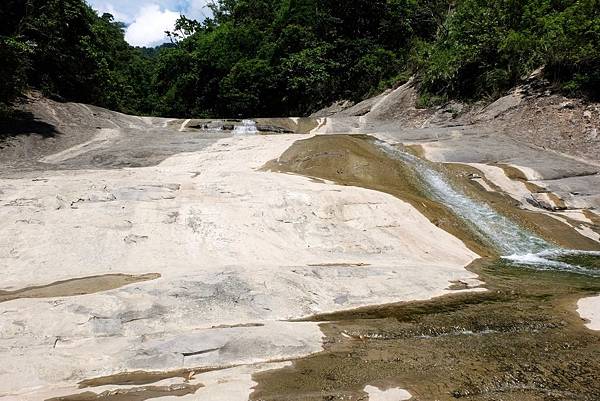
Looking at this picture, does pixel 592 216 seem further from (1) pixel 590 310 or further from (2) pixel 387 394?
(2) pixel 387 394

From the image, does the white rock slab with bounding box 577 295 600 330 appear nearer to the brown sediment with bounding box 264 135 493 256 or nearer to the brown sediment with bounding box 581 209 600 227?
the brown sediment with bounding box 264 135 493 256

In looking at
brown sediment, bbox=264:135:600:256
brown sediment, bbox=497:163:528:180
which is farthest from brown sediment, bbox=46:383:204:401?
brown sediment, bbox=497:163:528:180

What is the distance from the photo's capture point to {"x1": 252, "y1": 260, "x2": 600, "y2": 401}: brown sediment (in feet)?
15.1

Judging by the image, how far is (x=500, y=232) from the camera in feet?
42.3

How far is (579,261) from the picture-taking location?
1108 centimetres

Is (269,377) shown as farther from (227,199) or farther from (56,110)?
(56,110)

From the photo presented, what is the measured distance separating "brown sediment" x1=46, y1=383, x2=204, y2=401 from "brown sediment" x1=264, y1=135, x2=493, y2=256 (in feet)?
30.3

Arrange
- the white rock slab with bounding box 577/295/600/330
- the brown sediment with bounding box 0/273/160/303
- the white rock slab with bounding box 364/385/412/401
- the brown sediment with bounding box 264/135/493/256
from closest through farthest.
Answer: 1. the white rock slab with bounding box 364/385/412/401
2. the white rock slab with bounding box 577/295/600/330
3. the brown sediment with bounding box 0/273/160/303
4. the brown sediment with bounding box 264/135/493/256

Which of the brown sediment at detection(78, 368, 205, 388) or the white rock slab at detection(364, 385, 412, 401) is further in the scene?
the brown sediment at detection(78, 368, 205, 388)

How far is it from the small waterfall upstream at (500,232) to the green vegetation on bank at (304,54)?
1054 cm

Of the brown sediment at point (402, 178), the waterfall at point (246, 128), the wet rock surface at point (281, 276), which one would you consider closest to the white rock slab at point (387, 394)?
the wet rock surface at point (281, 276)

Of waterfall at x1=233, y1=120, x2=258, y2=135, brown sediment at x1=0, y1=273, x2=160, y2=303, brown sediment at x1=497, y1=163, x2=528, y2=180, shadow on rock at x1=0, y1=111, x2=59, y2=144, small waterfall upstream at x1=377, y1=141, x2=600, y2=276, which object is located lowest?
small waterfall upstream at x1=377, y1=141, x2=600, y2=276

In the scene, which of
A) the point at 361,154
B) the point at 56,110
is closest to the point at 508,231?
the point at 361,154

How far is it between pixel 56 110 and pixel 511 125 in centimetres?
2133
